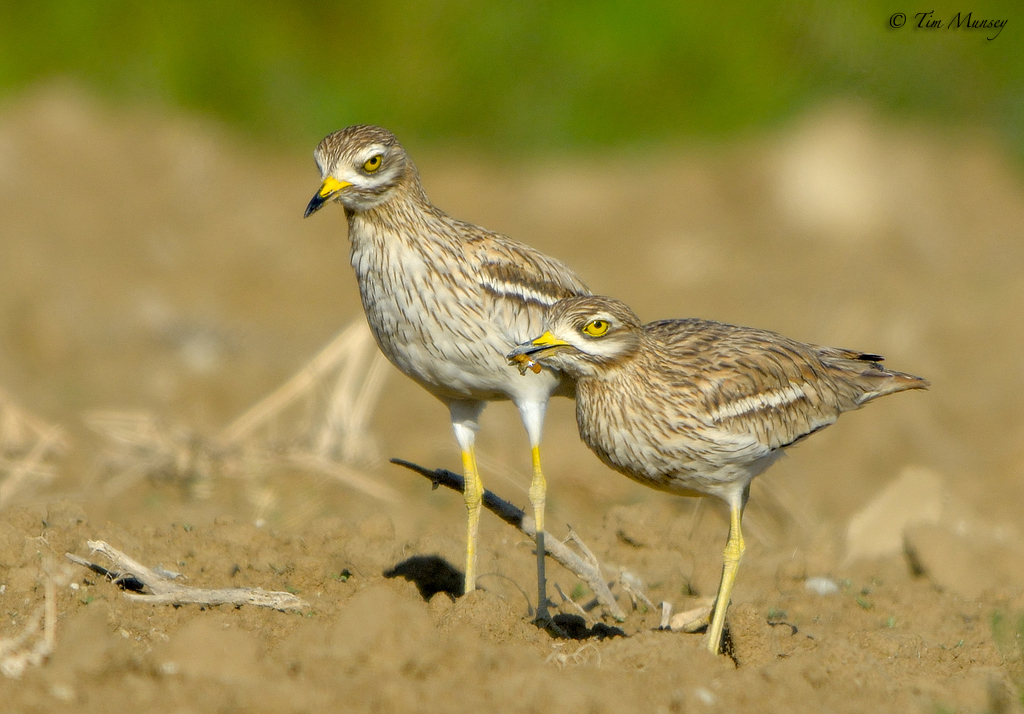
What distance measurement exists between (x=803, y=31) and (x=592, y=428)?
11258 millimetres

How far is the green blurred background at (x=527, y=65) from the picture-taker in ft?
47.5

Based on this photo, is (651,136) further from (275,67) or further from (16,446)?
(16,446)

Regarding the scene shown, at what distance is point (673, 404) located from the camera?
4672 mm

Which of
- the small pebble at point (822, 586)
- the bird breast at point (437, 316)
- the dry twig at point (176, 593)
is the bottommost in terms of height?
the dry twig at point (176, 593)

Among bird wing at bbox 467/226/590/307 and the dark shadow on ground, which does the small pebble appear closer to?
the dark shadow on ground

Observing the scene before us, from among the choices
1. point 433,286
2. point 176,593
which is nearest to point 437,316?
point 433,286

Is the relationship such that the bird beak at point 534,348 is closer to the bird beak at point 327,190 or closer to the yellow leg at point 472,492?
the yellow leg at point 472,492

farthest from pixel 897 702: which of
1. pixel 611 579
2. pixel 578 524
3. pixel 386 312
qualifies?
pixel 578 524

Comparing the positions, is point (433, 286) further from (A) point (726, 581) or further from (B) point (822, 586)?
(B) point (822, 586)

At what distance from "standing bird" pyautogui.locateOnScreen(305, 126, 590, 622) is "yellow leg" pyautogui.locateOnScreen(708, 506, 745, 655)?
2.13 ft

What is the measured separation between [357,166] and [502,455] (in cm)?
359

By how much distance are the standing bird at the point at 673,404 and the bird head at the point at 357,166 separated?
0.85 metres

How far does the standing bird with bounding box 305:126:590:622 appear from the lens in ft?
16.1

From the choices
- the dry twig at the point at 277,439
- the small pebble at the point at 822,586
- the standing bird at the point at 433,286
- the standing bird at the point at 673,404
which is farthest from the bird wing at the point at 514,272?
the dry twig at the point at 277,439
